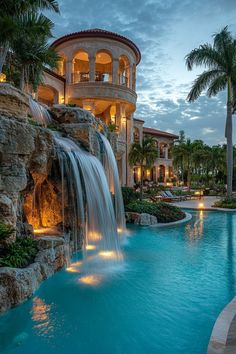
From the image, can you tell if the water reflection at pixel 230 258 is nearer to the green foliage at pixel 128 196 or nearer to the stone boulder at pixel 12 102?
the green foliage at pixel 128 196

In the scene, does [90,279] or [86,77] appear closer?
[90,279]

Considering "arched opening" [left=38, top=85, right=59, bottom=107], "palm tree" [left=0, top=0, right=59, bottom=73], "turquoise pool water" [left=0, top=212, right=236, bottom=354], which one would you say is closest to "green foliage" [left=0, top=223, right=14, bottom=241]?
"turquoise pool water" [left=0, top=212, right=236, bottom=354]

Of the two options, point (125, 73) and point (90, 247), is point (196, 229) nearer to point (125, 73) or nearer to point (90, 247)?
point (90, 247)

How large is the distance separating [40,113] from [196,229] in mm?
10204

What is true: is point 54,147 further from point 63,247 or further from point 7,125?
point 63,247

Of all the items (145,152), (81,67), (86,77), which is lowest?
(145,152)

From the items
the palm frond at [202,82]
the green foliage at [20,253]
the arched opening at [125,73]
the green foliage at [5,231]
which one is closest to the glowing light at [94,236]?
the green foliage at [20,253]

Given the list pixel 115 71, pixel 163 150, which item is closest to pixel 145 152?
pixel 115 71

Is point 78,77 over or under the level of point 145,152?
over

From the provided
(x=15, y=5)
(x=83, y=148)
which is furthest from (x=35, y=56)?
(x=83, y=148)

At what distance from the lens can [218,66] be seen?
77.9ft

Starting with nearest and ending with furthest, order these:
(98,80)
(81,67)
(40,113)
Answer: (40,113) → (98,80) → (81,67)

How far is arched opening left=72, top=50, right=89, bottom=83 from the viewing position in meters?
28.5

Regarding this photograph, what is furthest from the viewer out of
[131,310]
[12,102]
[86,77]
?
[86,77]
